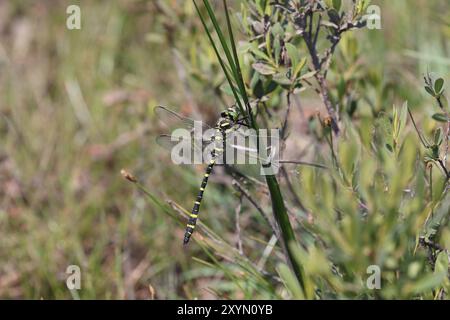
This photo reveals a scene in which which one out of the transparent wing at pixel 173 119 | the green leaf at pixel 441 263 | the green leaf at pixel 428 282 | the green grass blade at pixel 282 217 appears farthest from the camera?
the transparent wing at pixel 173 119

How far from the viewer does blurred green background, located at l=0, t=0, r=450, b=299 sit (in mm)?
2824

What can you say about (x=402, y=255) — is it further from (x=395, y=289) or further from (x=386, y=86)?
(x=386, y=86)

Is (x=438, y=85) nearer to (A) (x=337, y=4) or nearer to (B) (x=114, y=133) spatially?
(A) (x=337, y=4)

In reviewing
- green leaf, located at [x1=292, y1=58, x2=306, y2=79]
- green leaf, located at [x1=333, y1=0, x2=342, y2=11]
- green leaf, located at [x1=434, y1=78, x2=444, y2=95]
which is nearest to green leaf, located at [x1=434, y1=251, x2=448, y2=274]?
green leaf, located at [x1=434, y1=78, x2=444, y2=95]

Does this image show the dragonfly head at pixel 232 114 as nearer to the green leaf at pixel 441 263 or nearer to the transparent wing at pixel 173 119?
the transparent wing at pixel 173 119

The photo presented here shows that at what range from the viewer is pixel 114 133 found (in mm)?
3707

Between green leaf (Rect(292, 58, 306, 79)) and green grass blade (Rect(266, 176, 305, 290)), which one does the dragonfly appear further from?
green grass blade (Rect(266, 176, 305, 290))

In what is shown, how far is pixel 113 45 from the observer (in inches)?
173

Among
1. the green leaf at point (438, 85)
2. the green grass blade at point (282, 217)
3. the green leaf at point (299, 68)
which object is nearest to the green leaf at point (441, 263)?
the green grass blade at point (282, 217)

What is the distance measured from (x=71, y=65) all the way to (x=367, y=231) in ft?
10.9

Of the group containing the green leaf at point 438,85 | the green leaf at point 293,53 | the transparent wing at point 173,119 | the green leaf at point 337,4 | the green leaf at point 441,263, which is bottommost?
the green leaf at point 441,263

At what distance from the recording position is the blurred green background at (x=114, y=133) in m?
2.82

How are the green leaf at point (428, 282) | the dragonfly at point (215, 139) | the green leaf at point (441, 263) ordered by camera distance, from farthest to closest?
the dragonfly at point (215, 139)
the green leaf at point (441, 263)
the green leaf at point (428, 282)

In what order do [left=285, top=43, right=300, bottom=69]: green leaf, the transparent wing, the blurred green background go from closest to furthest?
[left=285, top=43, right=300, bottom=69]: green leaf < the transparent wing < the blurred green background
